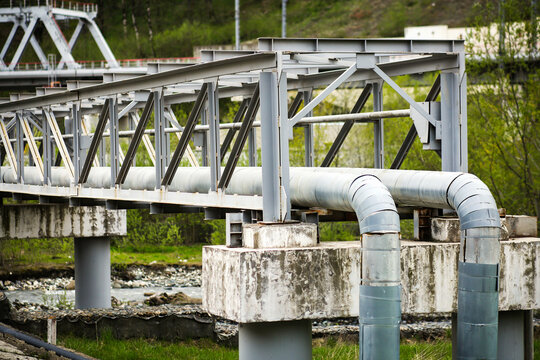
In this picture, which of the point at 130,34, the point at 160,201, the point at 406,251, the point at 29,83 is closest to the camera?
the point at 406,251

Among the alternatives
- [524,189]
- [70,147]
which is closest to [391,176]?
[70,147]

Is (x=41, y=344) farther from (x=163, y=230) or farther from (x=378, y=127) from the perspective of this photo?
(x=163, y=230)

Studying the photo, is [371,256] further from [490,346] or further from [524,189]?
[524,189]

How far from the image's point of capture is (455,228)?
13.4 meters

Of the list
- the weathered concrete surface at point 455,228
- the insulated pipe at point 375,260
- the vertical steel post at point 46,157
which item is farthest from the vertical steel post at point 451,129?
the vertical steel post at point 46,157

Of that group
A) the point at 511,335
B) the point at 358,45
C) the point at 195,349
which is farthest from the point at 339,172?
the point at 195,349

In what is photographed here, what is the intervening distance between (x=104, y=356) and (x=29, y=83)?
49387 millimetres

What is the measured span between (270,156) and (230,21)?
8651cm

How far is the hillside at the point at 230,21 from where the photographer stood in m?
85.8

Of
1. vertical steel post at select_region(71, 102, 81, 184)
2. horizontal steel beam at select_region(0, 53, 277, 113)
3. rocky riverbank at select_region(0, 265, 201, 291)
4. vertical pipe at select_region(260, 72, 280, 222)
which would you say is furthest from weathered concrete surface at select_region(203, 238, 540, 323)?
rocky riverbank at select_region(0, 265, 201, 291)

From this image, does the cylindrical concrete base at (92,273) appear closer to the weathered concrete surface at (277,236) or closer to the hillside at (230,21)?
the weathered concrete surface at (277,236)

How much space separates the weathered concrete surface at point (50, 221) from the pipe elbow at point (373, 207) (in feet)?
57.7

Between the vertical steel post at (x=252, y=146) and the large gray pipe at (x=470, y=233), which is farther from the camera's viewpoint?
the vertical steel post at (x=252, y=146)

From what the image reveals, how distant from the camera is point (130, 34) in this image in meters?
95.6
